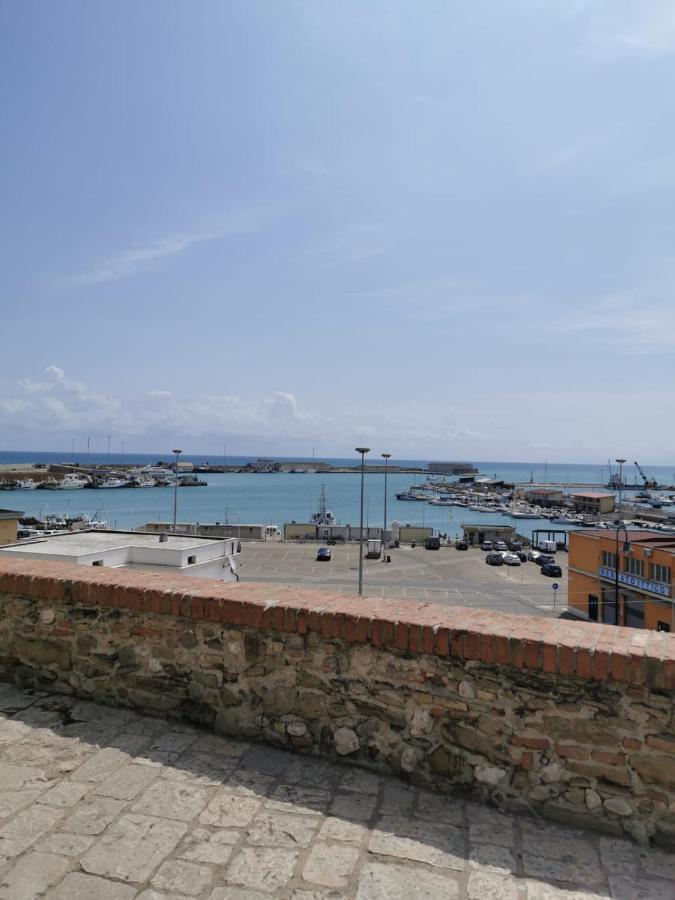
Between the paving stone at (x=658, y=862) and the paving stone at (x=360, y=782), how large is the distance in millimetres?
1445

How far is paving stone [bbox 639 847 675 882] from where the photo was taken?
2.69m

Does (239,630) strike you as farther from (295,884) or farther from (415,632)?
(295,884)

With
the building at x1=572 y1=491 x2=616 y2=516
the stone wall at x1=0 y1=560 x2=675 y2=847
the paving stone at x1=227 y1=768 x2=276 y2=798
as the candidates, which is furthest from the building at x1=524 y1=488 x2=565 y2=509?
the paving stone at x1=227 y1=768 x2=276 y2=798

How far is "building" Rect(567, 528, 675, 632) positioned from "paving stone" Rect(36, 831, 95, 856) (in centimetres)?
2928

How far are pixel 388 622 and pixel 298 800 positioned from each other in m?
1.14

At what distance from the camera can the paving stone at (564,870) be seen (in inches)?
103

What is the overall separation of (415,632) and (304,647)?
2.68 feet

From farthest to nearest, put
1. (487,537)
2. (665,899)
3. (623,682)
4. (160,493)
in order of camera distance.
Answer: (160,493)
(487,537)
(623,682)
(665,899)

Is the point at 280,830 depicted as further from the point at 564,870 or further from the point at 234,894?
the point at 564,870

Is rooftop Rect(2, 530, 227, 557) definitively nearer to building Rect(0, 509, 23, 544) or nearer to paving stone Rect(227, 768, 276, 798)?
building Rect(0, 509, 23, 544)

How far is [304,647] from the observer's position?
372 centimetres

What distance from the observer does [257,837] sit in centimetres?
285

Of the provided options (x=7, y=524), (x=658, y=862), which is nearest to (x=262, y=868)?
(x=658, y=862)

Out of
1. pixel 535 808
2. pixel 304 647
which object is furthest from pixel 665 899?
pixel 304 647
